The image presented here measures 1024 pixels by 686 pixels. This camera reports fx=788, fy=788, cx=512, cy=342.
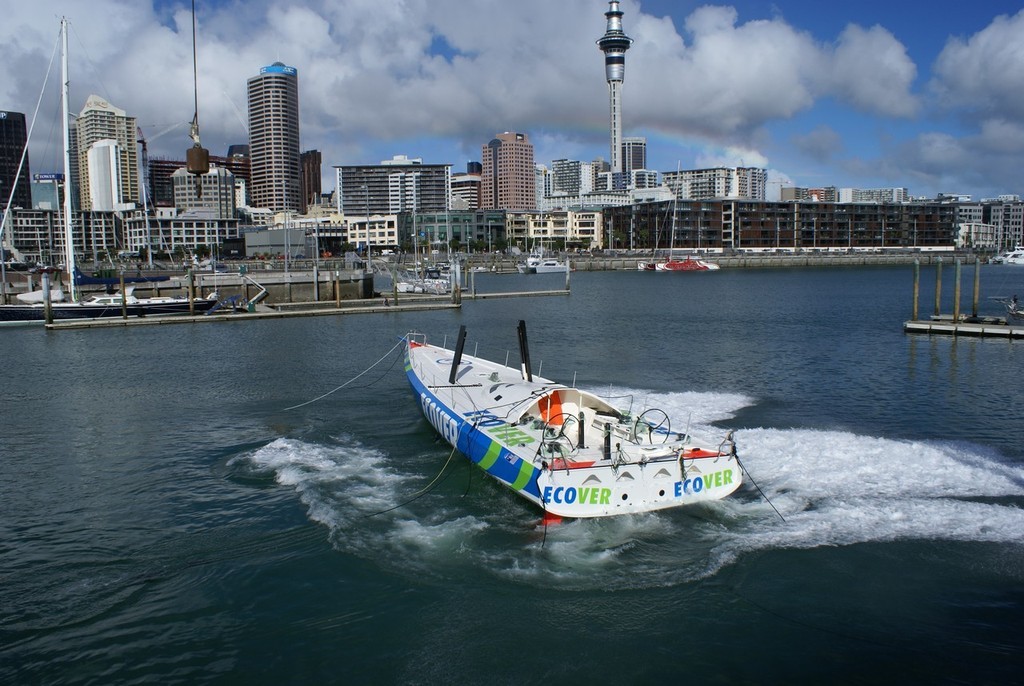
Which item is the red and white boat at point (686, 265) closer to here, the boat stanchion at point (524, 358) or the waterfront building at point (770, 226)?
the waterfront building at point (770, 226)

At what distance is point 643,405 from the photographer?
2512cm

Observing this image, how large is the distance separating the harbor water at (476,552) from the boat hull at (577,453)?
1.86 ft

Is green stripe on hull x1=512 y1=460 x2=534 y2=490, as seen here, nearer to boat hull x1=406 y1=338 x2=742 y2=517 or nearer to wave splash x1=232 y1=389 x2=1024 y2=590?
boat hull x1=406 y1=338 x2=742 y2=517

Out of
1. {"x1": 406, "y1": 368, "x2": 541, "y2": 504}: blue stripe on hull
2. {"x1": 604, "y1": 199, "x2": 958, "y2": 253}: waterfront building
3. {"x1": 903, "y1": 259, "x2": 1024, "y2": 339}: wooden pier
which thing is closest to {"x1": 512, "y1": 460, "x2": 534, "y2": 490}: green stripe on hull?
{"x1": 406, "y1": 368, "x2": 541, "y2": 504}: blue stripe on hull

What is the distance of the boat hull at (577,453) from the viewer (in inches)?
576

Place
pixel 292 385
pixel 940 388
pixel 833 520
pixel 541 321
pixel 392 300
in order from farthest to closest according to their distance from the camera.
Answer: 1. pixel 392 300
2. pixel 541 321
3. pixel 292 385
4. pixel 940 388
5. pixel 833 520

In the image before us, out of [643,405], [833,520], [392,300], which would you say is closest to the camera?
[833,520]

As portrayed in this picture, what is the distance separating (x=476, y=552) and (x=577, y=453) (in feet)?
10.1

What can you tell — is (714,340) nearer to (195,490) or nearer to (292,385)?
(292,385)

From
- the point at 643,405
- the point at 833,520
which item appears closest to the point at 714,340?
the point at 643,405

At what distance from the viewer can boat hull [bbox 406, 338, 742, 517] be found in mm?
14633

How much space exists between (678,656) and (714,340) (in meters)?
35.4

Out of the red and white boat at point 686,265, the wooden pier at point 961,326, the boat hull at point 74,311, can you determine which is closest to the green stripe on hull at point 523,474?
the wooden pier at point 961,326

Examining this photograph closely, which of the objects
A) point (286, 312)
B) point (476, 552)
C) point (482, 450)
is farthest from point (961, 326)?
point (286, 312)
